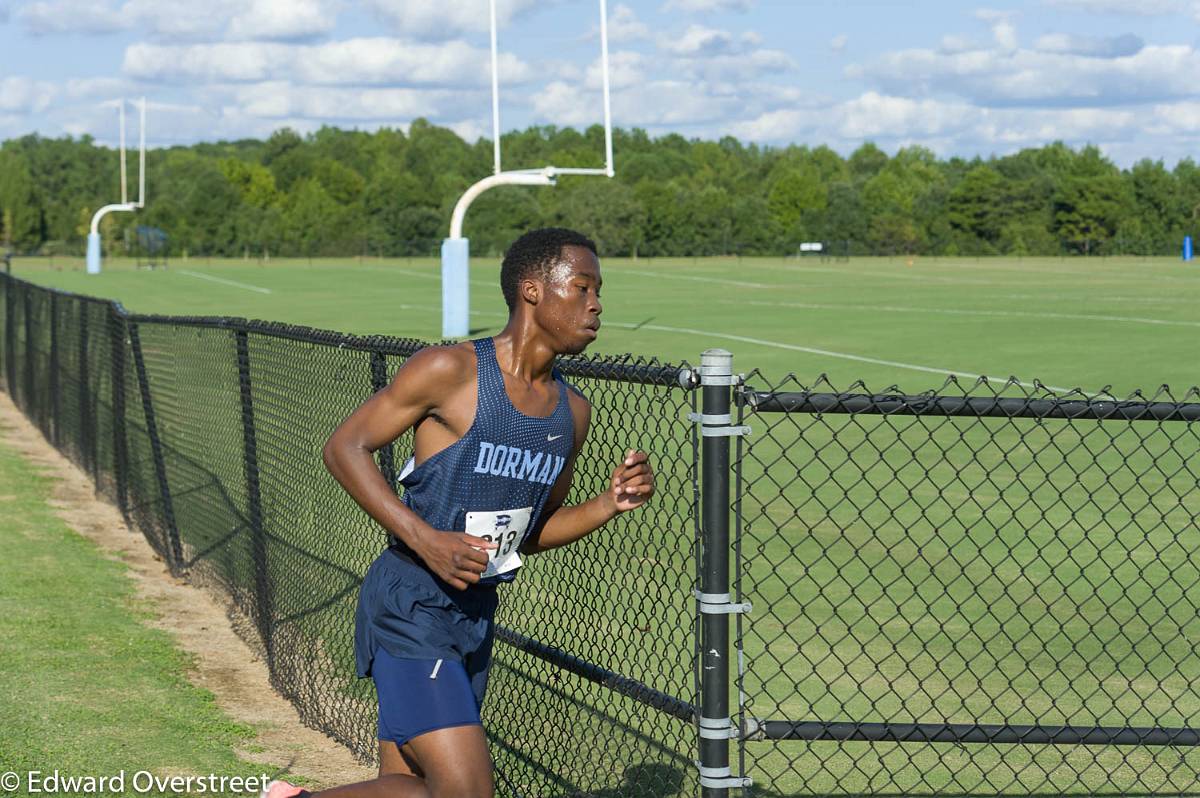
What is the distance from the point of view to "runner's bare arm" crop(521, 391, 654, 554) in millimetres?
4129

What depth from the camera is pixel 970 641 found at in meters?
7.80

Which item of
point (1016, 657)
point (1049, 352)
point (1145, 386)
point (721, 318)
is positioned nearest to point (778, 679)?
point (1016, 657)

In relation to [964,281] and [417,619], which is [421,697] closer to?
[417,619]

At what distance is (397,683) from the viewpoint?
4.05 metres

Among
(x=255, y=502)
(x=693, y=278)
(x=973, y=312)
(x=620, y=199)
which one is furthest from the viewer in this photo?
(x=620, y=199)

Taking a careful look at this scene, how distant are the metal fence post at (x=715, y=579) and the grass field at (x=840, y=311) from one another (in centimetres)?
1587

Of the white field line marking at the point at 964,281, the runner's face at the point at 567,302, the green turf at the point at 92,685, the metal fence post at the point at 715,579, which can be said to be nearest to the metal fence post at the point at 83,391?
the green turf at the point at 92,685

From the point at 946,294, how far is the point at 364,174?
111 meters

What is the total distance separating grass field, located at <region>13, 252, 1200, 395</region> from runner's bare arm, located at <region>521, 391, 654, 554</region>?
51.7 feet

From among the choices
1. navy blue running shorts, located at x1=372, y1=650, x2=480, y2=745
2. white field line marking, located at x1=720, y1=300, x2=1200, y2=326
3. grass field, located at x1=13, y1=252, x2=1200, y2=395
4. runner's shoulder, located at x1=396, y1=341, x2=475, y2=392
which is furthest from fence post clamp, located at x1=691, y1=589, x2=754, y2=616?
white field line marking, located at x1=720, y1=300, x2=1200, y2=326

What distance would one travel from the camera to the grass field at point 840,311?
2367cm

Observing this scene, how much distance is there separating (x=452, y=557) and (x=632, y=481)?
539 mm

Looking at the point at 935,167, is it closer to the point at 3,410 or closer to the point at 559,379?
the point at 3,410

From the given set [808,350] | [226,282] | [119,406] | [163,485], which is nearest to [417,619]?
[163,485]
